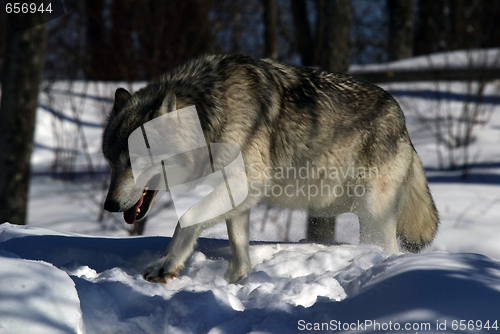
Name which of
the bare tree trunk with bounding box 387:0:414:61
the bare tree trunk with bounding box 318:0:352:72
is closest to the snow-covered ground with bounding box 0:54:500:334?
the bare tree trunk with bounding box 318:0:352:72

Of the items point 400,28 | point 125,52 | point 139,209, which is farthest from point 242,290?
point 400,28

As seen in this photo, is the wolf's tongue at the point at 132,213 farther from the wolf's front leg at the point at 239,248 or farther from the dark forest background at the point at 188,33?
the dark forest background at the point at 188,33

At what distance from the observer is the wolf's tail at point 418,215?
3.85 metres

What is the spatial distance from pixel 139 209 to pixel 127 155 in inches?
14.3

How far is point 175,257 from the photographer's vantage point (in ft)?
9.61

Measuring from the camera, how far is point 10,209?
16.6 feet

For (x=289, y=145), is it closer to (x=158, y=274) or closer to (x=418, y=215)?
(x=158, y=274)

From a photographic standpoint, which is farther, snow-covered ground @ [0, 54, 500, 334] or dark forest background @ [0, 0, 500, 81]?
dark forest background @ [0, 0, 500, 81]

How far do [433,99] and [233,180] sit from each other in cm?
1021

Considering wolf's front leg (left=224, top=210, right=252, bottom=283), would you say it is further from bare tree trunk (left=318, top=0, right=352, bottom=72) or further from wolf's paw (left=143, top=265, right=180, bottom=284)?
bare tree trunk (left=318, top=0, right=352, bottom=72)

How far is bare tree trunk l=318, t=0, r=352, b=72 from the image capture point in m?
6.15

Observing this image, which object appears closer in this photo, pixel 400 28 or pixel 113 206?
pixel 113 206

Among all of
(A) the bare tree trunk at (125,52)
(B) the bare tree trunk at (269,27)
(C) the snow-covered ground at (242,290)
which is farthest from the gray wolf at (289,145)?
(B) the bare tree trunk at (269,27)

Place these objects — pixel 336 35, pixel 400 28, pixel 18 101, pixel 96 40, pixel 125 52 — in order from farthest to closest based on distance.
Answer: pixel 400 28
pixel 96 40
pixel 125 52
pixel 336 35
pixel 18 101
